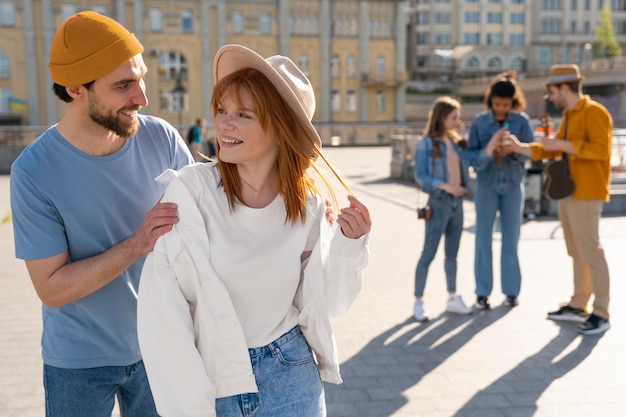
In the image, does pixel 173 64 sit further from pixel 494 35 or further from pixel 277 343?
pixel 277 343

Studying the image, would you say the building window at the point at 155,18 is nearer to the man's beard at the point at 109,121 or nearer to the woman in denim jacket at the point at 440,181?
the woman in denim jacket at the point at 440,181

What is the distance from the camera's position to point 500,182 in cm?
654

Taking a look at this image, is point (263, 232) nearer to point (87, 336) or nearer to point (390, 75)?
point (87, 336)

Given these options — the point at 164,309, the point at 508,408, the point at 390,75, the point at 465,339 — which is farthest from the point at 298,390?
the point at 390,75

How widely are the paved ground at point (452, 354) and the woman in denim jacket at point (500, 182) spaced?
0.32 m

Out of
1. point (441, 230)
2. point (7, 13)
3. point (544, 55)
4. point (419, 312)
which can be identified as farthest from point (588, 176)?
point (544, 55)

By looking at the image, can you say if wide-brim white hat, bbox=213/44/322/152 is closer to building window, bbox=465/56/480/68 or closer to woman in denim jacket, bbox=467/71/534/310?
woman in denim jacket, bbox=467/71/534/310

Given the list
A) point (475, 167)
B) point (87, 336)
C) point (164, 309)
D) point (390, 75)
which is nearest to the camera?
point (164, 309)

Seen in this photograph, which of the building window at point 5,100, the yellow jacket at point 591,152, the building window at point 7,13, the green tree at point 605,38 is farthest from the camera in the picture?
the green tree at point 605,38

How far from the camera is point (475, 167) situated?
6602 mm

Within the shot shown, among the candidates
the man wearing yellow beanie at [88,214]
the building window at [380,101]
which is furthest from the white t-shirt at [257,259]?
the building window at [380,101]

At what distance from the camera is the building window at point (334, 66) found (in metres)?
55.9

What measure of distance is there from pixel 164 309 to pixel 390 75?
56.4m

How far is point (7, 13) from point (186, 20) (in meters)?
12.4
